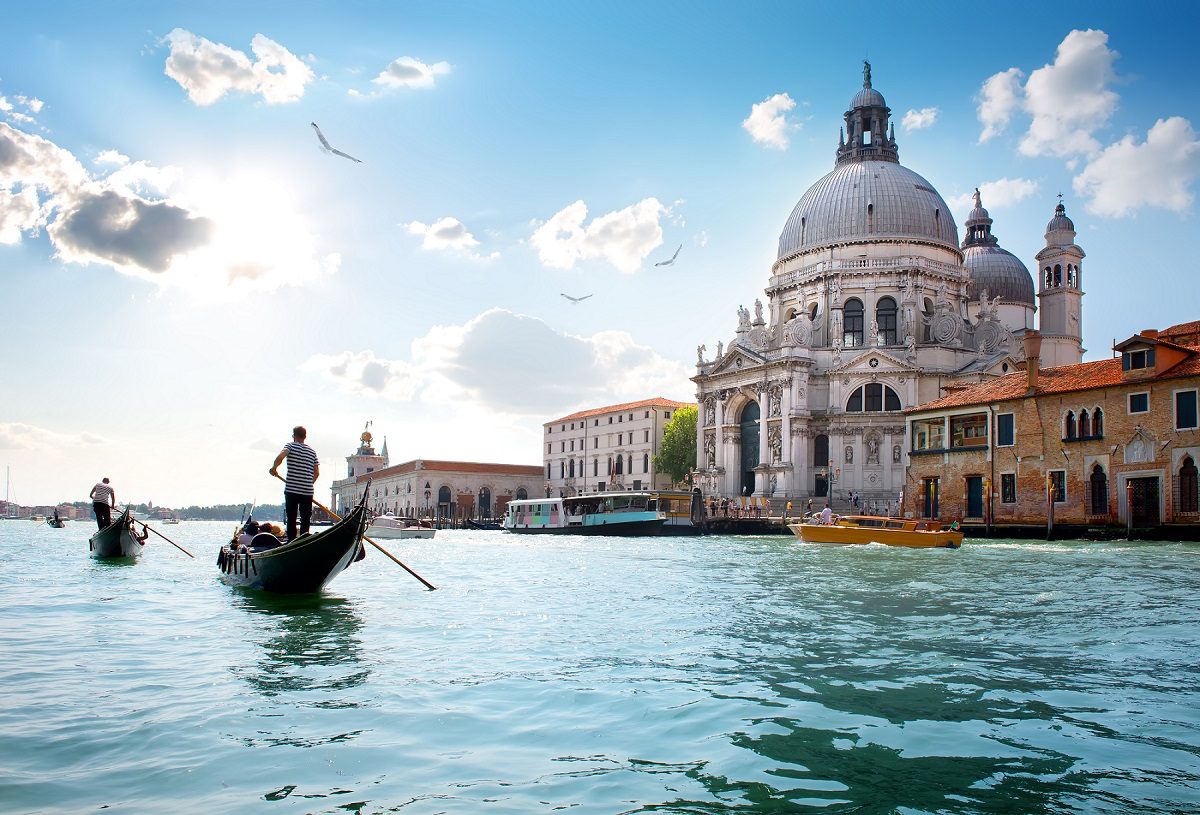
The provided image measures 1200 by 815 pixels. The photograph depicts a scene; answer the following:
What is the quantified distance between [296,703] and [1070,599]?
8.63 metres

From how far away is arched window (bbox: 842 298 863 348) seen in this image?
4669cm

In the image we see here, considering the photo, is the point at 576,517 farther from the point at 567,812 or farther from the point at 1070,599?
the point at 567,812

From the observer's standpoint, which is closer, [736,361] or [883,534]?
[883,534]

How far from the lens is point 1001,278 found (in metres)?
52.8

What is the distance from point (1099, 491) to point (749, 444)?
70.6 ft

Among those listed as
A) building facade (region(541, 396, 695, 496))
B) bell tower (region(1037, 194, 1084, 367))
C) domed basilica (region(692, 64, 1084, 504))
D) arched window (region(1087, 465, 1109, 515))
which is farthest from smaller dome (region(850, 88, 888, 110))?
arched window (region(1087, 465, 1109, 515))

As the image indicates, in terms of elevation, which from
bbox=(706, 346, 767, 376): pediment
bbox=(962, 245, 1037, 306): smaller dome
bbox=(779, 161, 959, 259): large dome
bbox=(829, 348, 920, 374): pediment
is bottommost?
bbox=(829, 348, 920, 374): pediment

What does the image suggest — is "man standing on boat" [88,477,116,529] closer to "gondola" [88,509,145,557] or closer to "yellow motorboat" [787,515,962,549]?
"gondola" [88,509,145,557]

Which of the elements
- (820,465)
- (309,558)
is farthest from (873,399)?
(309,558)

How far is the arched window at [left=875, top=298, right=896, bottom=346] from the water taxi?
15724 millimetres

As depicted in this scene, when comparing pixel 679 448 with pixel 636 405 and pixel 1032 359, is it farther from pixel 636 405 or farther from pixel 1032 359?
pixel 1032 359

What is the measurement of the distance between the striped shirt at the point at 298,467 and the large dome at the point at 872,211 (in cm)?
4077

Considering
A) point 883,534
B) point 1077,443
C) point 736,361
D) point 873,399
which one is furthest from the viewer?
point 736,361

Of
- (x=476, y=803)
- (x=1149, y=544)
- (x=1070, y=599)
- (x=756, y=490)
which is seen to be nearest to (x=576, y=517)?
(x=756, y=490)
